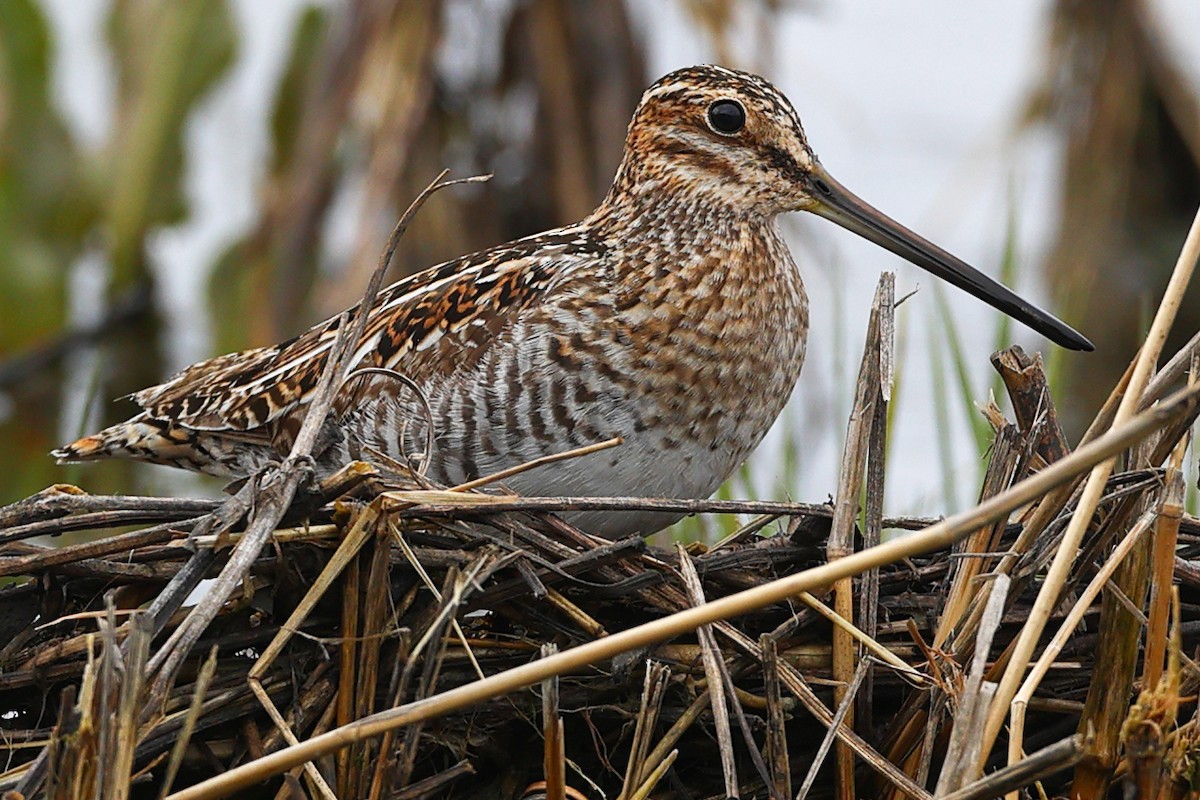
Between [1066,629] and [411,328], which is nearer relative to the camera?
[1066,629]

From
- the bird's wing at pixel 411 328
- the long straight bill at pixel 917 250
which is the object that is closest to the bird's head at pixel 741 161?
the long straight bill at pixel 917 250

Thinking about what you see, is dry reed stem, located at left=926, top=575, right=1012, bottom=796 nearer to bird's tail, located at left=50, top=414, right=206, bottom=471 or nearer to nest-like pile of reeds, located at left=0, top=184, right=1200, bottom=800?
nest-like pile of reeds, located at left=0, top=184, right=1200, bottom=800

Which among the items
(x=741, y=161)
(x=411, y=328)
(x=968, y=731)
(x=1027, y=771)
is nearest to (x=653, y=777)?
(x=968, y=731)

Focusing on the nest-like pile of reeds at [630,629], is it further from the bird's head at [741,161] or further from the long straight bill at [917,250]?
the bird's head at [741,161]

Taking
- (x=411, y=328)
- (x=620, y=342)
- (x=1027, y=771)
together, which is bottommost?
(x=1027, y=771)

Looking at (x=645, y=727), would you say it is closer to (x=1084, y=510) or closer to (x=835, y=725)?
(x=835, y=725)

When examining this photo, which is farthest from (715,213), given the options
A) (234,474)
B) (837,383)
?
(234,474)
